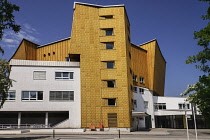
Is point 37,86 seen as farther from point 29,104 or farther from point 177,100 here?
point 177,100

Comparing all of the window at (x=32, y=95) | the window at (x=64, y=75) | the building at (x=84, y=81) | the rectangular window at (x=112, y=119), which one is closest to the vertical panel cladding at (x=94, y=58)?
the building at (x=84, y=81)

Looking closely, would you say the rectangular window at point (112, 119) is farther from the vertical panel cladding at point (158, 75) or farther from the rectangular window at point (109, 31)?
the vertical panel cladding at point (158, 75)

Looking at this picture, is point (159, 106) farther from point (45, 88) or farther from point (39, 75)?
point (39, 75)

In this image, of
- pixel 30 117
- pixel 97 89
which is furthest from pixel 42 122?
pixel 97 89

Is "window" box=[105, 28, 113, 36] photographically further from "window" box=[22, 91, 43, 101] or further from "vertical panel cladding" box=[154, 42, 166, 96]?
"vertical panel cladding" box=[154, 42, 166, 96]

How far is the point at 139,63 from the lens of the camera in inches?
2365

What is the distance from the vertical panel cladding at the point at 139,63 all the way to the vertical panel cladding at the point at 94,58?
1414 cm

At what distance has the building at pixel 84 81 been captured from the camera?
41.7 m

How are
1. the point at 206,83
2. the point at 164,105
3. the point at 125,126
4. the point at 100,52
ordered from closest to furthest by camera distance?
the point at 206,83, the point at 125,126, the point at 100,52, the point at 164,105

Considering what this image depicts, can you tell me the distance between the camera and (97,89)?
42.7 meters

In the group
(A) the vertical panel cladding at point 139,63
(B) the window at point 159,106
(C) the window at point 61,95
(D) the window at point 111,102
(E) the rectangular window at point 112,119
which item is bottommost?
(E) the rectangular window at point 112,119

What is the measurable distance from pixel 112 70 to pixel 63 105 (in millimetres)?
9720

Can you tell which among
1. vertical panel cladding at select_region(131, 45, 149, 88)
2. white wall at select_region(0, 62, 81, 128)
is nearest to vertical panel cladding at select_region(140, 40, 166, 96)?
vertical panel cladding at select_region(131, 45, 149, 88)

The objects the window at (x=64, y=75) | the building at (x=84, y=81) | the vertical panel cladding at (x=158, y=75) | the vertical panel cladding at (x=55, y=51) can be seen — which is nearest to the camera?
the building at (x=84, y=81)
